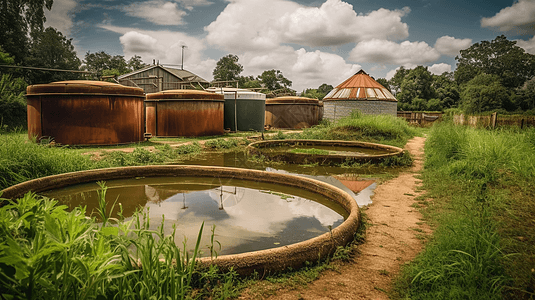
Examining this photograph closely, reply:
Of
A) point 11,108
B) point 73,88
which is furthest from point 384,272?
point 11,108

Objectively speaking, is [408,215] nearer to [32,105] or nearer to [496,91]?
[32,105]

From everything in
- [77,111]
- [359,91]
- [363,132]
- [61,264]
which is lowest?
[61,264]

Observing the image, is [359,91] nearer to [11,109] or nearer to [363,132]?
[363,132]

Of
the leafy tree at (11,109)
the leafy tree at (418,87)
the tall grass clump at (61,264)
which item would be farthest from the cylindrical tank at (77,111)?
the leafy tree at (418,87)

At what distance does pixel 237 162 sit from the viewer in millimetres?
7930

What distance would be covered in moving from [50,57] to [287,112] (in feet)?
65.0

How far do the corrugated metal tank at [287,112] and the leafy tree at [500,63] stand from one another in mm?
36755

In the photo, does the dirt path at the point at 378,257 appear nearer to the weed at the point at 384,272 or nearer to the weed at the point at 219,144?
the weed at the point at 384,272

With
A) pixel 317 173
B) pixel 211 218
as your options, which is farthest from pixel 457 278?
pixel 317 173

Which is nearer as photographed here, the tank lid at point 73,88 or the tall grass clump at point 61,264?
the tall grass clump at point 61,264

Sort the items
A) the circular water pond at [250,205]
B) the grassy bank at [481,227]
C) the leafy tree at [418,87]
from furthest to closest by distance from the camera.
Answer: the leafy tree at [418,87]
the circular water pond at [250,205]
the grassy bank at [481,227]

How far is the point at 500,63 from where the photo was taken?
52844 mm

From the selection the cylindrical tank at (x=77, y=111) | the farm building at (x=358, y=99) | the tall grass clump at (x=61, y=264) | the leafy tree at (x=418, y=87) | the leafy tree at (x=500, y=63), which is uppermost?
the leafy tree at (x=500, y=63)

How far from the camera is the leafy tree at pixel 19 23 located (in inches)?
845
